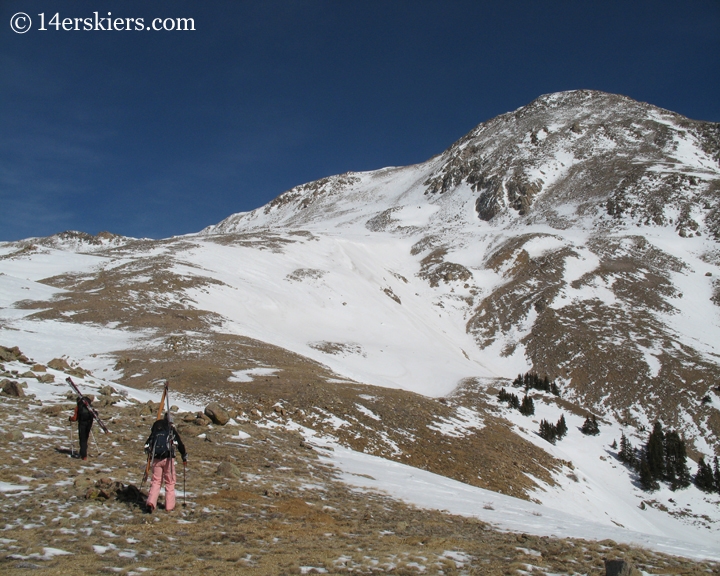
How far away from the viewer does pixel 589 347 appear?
5053 centimetres

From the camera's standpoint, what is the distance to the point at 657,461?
28.4 metres

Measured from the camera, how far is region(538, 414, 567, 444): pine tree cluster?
2874 centimetres

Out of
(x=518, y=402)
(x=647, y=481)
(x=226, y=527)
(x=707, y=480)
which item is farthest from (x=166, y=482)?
(x=707, y=480)

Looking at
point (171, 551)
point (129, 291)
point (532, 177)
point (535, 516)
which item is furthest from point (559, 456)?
point (532, 177)

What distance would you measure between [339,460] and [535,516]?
616 cm

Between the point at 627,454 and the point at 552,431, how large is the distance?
5.42 meters

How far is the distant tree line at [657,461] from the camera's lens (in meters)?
26.9

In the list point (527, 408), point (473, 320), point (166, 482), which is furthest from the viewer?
point (473, 320)

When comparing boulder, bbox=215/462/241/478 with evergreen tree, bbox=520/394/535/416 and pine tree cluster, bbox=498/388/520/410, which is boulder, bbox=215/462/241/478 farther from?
pine tree cluster, bbox=498/388/520/410

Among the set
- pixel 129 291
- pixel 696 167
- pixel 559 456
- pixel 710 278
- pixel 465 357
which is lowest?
pixel 559 456

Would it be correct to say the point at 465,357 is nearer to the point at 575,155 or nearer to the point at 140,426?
the point at 140,426

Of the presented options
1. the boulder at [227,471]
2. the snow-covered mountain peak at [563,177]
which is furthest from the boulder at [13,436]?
the snow-covered mountain peak at [563,177]

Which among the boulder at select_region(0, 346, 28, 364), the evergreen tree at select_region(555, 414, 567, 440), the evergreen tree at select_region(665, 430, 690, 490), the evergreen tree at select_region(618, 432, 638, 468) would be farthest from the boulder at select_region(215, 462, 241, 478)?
the evergreen tree at select_region(618, 432, 638, 468)

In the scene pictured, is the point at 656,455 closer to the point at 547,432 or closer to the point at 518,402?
the point at 547,432
